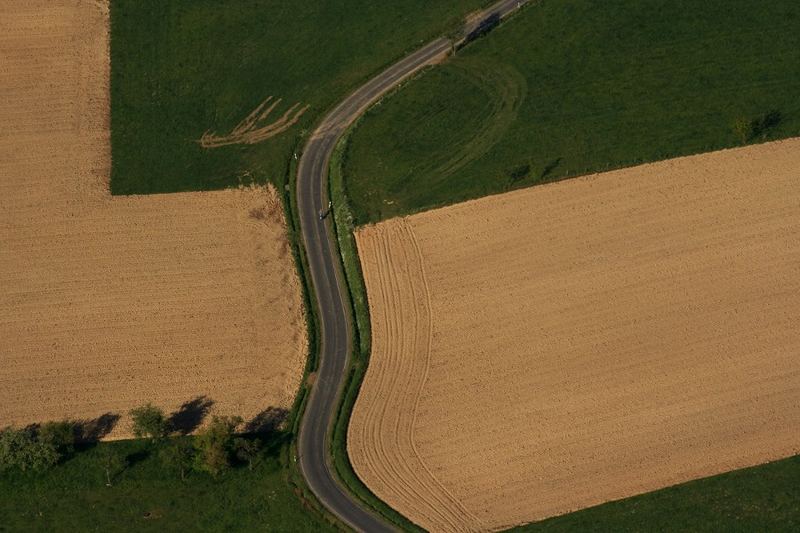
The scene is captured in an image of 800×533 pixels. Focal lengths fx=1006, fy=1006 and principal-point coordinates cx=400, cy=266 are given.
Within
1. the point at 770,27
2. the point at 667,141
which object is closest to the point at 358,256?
the point at 667,141

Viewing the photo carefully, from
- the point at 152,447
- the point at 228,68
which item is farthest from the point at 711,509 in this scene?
the point at 228,68

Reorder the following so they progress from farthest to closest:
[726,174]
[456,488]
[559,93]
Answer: [559,93], [726,174], [456,488]

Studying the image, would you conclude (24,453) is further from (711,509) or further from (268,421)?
(711,509)

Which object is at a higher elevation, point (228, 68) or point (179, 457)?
point (228, 68)

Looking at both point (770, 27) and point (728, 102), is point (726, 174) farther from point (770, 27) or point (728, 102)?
point (770, 27)

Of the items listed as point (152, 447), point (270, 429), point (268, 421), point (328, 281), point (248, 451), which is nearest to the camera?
point (248, 451)

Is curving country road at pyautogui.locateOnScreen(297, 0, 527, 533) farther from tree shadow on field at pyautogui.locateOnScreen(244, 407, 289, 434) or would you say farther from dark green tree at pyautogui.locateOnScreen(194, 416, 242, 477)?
dark green tree at pyautogui.locateOnScreen(194, 416, 242, 477)

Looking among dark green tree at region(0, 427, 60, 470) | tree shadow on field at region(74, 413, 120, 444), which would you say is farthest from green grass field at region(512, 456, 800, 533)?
dark green tree at region(0, 427, 60, 470)
